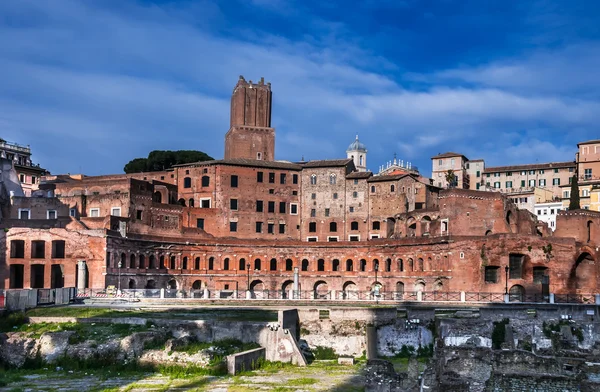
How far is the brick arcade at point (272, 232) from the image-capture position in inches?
2414

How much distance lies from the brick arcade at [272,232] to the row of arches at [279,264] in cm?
12

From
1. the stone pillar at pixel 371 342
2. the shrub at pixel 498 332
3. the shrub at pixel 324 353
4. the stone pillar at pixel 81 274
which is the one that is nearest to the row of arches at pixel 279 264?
the stone pillar at pixel 81 274

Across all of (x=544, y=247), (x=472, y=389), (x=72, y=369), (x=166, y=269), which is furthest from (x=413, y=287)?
(x=472, y=389)

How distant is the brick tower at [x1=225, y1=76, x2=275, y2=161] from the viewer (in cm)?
8869

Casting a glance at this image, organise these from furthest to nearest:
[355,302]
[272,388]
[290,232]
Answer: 1. [290,232]
2. [355,302]
3. [272,388]

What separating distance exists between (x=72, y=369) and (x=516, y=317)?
23.2 metres

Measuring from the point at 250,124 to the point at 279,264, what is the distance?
844 inches

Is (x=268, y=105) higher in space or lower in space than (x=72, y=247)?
higher

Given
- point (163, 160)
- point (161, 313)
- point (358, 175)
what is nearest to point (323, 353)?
point (161, 313)

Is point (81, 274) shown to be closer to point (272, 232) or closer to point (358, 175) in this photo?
point (272, 232)

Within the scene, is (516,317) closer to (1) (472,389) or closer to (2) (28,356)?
(1) (472,389)

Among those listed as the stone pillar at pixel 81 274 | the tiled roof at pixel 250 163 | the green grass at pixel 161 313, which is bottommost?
the green grass at pixel 161 313

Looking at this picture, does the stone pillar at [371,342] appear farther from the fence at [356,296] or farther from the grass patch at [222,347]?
the fence at [356,296]

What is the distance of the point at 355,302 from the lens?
48.1 m
